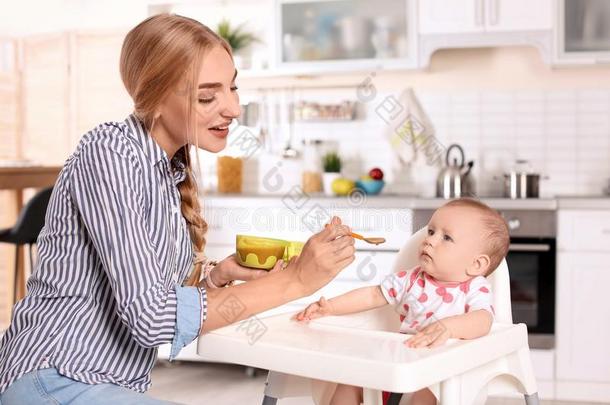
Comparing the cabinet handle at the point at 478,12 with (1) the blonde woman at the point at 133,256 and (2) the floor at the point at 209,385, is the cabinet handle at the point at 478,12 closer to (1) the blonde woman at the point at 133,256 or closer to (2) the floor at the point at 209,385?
(2) the floor at the point at 209,385

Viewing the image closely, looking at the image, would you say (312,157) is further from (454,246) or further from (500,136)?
(454,246)

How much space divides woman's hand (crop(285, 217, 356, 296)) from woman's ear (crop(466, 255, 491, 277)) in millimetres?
580

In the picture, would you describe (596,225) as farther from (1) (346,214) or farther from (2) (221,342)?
(2) (221,342)

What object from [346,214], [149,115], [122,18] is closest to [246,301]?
[149,115]

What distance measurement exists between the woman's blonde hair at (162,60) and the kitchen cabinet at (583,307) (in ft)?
9.51

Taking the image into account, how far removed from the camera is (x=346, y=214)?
4.31 m

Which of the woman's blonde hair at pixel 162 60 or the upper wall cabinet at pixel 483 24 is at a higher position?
the upper wall cabinet at pixel 483 24

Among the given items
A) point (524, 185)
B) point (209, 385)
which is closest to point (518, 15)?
point (524, 185)

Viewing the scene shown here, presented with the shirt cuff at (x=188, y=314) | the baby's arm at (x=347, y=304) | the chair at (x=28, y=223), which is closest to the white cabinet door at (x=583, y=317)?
the baby's arm at (x=347, y=304)

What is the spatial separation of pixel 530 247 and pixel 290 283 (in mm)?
2821

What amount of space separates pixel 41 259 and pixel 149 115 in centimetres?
32

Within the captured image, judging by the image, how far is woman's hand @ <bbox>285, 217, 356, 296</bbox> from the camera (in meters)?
1.42

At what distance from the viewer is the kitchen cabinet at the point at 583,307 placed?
3996 mm

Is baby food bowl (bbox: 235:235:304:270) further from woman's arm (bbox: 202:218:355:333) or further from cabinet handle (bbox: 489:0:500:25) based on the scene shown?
cabinet handle (bbox: 489:0:500:25)
